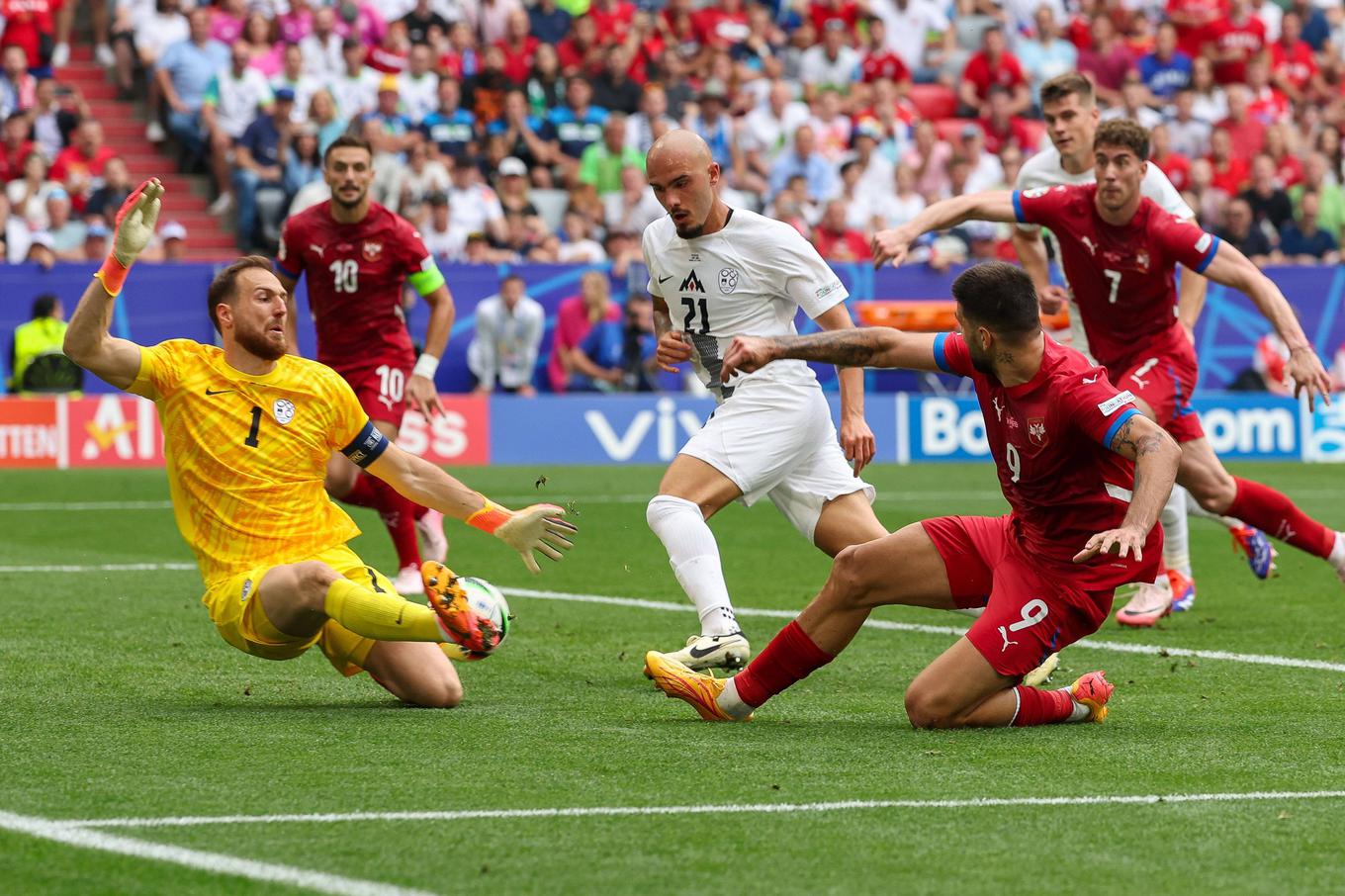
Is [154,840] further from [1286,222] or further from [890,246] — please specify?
[1286,222]

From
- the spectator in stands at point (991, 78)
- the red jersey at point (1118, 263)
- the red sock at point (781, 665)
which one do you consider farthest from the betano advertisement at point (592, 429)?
the red sock at point (781, 665)

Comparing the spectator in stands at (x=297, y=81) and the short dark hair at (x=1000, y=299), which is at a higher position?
the short dark hair at (x=1000, y=299)

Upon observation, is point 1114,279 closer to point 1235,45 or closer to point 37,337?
point 37,337

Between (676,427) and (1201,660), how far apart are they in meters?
12.0

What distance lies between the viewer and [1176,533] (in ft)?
33.4

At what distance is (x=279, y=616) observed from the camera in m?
6.80

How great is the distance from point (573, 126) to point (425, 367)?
12.7 meters

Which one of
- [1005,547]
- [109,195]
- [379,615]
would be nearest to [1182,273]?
[1005,547]

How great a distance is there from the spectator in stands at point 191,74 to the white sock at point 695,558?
15.3m

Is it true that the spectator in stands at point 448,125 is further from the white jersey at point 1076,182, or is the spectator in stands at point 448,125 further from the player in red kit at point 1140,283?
the player in red kit at point 1140,283

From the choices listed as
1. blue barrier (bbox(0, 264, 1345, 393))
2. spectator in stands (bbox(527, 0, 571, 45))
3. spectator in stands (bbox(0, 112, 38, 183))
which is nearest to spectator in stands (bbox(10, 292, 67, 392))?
blue barrier (bbox(0, 264, 1345, 393))

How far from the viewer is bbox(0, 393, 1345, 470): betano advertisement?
18.8 metres

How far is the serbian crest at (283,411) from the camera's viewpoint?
23.5ft

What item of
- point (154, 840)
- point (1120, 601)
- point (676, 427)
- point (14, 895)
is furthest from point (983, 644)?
point (676, 427)
